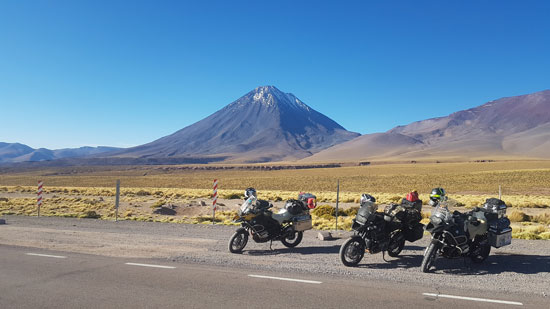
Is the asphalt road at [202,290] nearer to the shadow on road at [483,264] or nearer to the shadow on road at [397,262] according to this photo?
the shadow on road at [397,262]

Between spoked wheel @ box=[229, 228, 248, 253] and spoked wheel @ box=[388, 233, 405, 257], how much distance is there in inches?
132

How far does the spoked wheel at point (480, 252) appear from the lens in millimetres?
Result: 8078

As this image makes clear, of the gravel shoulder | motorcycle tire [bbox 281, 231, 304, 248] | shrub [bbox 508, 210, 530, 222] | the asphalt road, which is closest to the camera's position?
the asphalt road

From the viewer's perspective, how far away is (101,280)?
686 centimetres

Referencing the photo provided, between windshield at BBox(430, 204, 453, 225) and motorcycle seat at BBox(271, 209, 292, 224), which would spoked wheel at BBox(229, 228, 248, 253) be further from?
windshield at BBox(430, 204, 453, 225)

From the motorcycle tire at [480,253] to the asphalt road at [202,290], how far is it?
2.03 m

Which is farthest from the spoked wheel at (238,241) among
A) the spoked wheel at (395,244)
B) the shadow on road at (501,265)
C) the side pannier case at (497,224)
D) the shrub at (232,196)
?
the shrub at (232,196)

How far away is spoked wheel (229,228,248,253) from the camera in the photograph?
956cm

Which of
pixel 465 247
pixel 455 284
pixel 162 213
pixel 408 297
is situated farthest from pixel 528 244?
pixel 162 213

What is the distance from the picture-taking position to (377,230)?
26.6ft

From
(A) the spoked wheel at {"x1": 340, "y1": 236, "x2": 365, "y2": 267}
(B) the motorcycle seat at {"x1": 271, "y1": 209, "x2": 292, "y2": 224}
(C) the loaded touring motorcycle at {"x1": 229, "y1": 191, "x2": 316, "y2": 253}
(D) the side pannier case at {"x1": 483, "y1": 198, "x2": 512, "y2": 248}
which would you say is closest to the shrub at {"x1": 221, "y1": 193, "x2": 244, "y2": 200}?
(C) the loaded touring motorcycle at {"x1": 229, "y1": 191, "x2": 316, "y2": 253}

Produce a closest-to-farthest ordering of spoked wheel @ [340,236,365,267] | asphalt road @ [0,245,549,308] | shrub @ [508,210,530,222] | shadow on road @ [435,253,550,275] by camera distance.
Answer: asphalt road @ [0,245,549,308] → shadow on road @ [435,253,550,275] → spoked wheel @ [340,236,365,267] → shrub @ [508,210,530,222]

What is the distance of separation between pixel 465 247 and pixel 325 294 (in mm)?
3348

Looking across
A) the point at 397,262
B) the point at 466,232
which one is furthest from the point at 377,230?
the point at 466,232
